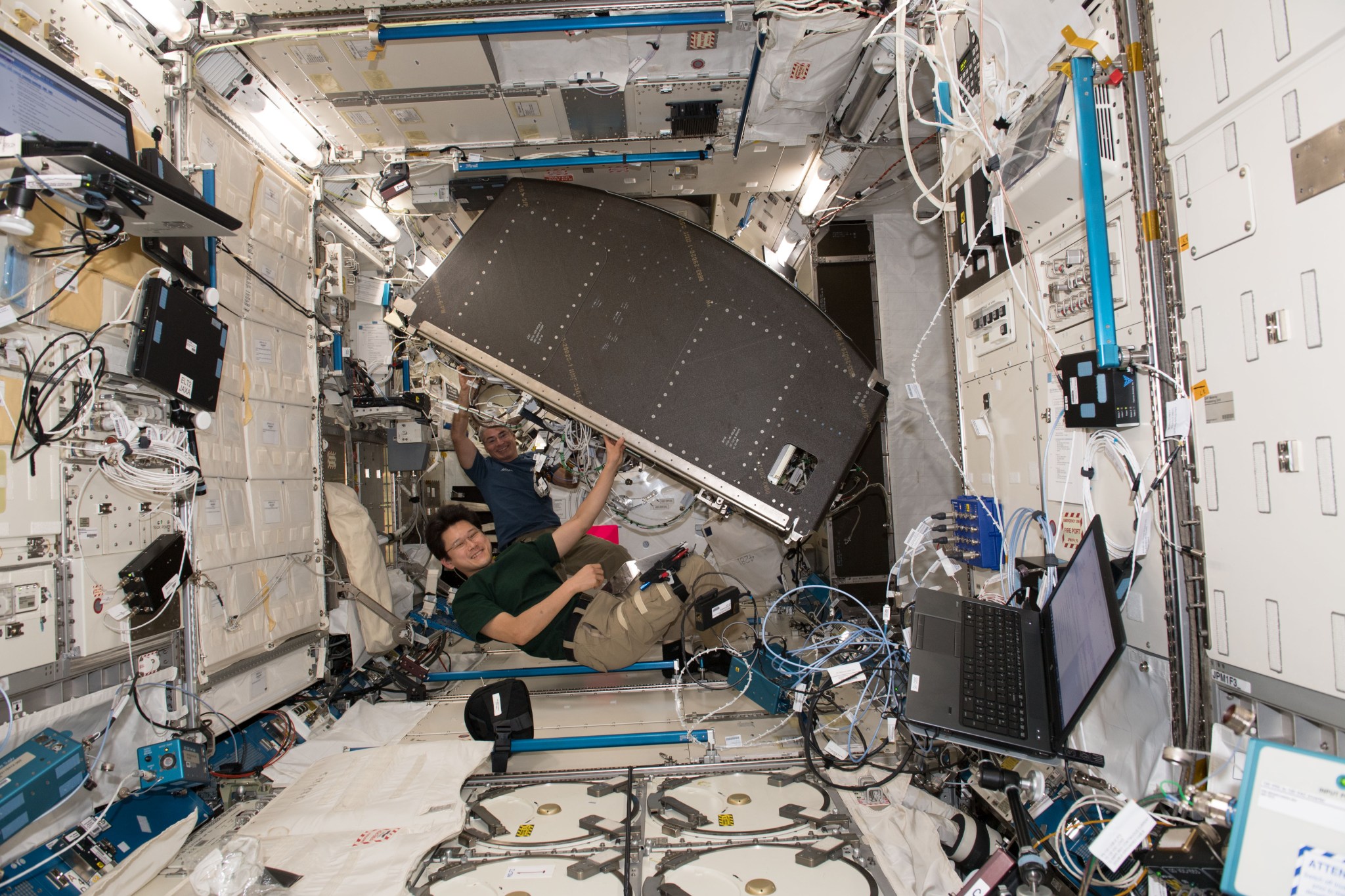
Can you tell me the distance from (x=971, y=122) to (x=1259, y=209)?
1048 mm

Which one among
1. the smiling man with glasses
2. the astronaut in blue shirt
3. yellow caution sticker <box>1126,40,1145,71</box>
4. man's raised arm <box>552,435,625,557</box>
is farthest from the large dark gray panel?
yellow caution sticker <box>1126,40,1145,71</box>

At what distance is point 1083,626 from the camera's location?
151cm

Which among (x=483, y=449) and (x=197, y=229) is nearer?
(x=197, y=229)

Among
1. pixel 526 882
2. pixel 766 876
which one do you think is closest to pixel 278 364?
pixel 526 882

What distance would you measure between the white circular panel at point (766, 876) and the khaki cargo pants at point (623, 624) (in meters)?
1.13

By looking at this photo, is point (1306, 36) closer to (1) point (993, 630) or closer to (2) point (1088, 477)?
(2) point (1088, 477)

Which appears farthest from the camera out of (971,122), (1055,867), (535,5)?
(535,5)

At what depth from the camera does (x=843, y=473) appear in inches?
123

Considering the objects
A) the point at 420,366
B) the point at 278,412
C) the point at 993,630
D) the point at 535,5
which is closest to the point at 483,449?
the point at 420,366

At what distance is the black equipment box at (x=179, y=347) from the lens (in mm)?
2115

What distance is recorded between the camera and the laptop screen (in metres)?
1.35

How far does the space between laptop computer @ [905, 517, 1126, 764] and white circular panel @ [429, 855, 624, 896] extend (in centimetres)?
101

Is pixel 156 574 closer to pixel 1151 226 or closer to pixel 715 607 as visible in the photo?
pixel 715 607

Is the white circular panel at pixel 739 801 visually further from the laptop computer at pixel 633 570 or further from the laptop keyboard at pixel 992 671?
the laptop computer at pixel 633 570
